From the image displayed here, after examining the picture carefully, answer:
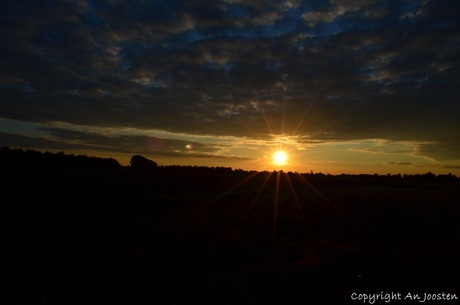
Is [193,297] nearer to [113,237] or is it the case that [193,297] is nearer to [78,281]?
[78,281]

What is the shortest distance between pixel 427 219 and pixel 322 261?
19027 millimetres

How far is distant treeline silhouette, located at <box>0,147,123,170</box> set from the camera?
319 feet

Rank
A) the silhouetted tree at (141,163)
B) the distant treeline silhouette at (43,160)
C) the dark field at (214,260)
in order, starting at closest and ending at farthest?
1. the dark field at (214,260)
2. the distant treeline silhouette at (43,160)
3. the silhouetted tree at (141,163)

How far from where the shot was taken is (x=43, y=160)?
105 m

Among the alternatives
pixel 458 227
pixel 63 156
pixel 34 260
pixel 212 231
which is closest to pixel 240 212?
pixel 212 231

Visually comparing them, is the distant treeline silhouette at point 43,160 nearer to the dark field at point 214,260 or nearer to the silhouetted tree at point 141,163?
the silhouetted tree at point 141,163

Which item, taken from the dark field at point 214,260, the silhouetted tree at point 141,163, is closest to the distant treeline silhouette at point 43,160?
the silhouetted tree at point 141,163

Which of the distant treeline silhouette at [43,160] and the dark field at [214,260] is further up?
the distant treeline silhouette at [43,160]

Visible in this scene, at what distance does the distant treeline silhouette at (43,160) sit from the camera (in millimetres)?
97375

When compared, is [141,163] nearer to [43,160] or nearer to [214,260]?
[43,160]

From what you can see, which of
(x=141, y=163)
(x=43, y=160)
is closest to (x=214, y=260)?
(x=43, y=160)

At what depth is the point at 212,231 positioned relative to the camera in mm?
21109

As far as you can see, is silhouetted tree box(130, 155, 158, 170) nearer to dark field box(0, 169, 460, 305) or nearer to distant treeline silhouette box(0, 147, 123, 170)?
distant treeline silhouette box(0, 147, 123, 170)

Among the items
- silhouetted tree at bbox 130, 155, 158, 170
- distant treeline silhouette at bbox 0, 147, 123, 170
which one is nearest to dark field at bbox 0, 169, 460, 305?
distant treeline silhouette at bbox 0, 147, 123, 170
